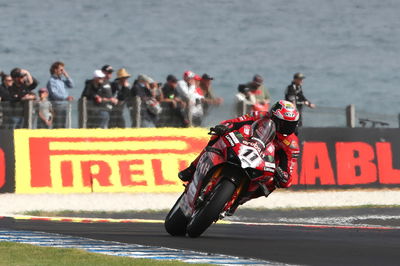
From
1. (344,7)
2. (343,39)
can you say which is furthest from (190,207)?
(344,7)

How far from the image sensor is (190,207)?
13.8 m

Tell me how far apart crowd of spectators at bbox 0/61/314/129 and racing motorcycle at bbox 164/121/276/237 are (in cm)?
847

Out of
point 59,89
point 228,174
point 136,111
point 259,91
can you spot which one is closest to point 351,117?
point 259,91

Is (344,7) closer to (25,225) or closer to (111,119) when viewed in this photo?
(111,119)

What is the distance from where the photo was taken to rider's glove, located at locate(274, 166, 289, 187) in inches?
536

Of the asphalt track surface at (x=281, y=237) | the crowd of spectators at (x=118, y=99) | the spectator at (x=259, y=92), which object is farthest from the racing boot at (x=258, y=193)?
the spectator at (x=259, y=92)

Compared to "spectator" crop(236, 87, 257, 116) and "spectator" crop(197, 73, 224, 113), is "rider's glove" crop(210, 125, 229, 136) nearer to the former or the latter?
"spectator" crop(197, 73, 224, 113)

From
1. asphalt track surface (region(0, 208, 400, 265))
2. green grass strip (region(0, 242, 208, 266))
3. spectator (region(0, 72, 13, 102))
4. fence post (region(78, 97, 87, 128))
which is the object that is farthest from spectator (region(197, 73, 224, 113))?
green grass strip (region(0, 242, 208, 266))

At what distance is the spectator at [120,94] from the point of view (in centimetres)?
2269

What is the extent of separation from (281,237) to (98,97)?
8.56m

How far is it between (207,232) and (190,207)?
133 cm

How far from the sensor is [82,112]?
877 inches

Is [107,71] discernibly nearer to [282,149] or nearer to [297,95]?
[297,95]

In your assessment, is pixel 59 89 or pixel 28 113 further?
pixel 59 89
